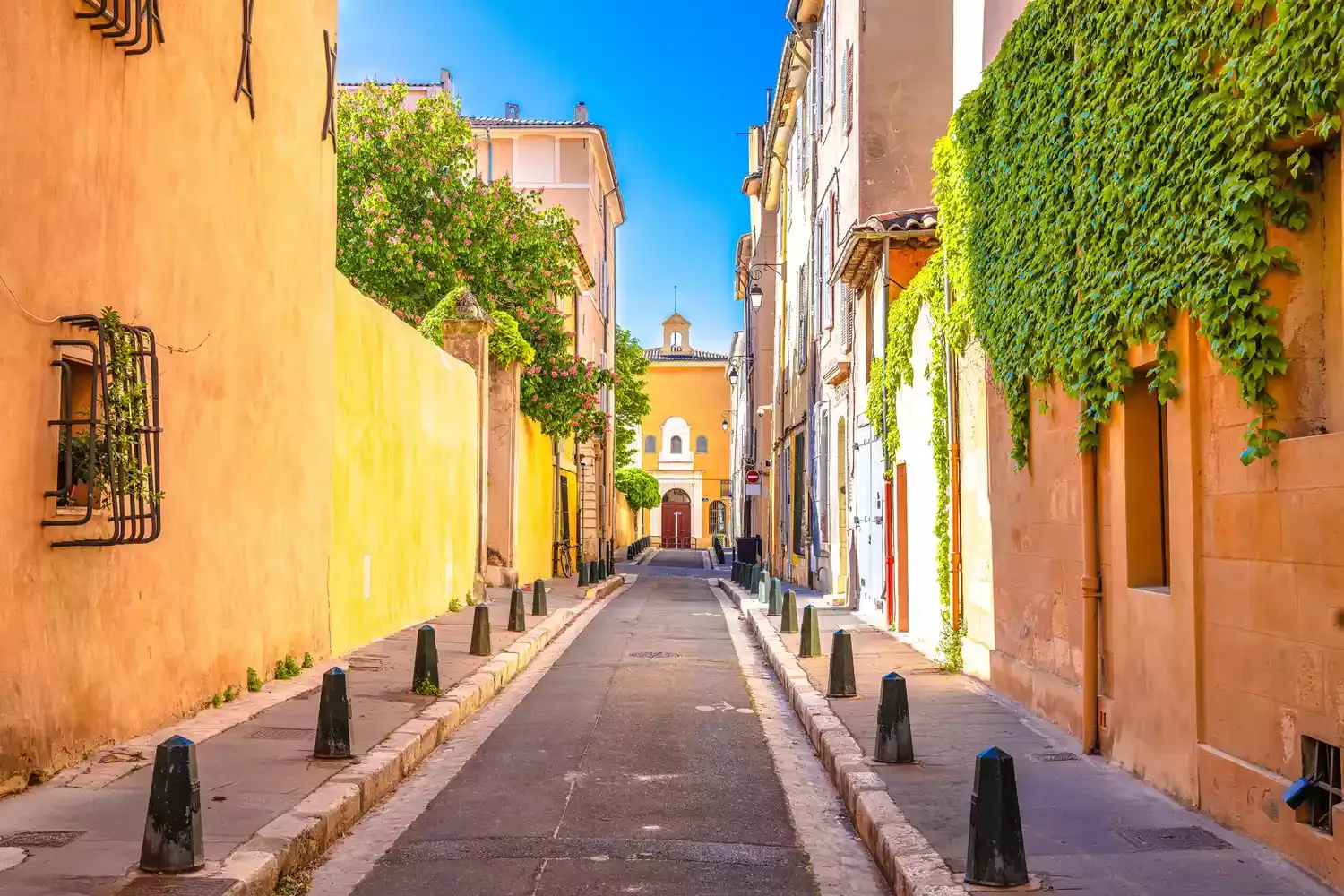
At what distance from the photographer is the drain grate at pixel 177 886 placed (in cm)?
494

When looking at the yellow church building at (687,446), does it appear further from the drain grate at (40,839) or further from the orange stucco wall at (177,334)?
the drain grate at (40,839)

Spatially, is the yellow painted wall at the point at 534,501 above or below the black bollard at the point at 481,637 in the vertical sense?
above

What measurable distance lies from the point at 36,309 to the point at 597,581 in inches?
911

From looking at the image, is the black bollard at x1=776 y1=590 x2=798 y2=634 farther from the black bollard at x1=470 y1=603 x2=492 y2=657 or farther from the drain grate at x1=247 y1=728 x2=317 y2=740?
the drain grate at x1=247 y1=728 x2=317 y2=740

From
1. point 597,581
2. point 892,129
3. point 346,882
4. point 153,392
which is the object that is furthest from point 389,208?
point 346,882

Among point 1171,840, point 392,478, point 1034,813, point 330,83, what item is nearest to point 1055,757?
point 1034,813

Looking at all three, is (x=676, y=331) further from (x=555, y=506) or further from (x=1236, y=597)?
(x=1236, y=597)

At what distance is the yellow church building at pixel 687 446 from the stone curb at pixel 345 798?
68.8m

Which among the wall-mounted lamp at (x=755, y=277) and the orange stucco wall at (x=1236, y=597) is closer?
the orange stucco wall at (x=1236, y=597)

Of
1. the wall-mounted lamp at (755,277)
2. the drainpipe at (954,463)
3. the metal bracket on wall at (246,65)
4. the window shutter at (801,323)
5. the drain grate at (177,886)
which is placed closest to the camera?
the drain grate at (177,886)

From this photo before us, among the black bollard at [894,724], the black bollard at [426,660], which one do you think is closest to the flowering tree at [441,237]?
the black bollard at [426,660]

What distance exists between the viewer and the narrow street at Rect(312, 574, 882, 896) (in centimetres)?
584

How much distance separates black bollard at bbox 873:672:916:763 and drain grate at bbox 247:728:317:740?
3611mm

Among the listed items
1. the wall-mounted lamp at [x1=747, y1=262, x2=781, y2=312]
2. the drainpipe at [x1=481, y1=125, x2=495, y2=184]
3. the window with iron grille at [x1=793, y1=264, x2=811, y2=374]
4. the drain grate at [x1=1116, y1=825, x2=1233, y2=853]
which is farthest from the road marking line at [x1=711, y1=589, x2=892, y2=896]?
the drainpipe at [x1=481, y1=125, x2=495, y2=184]
